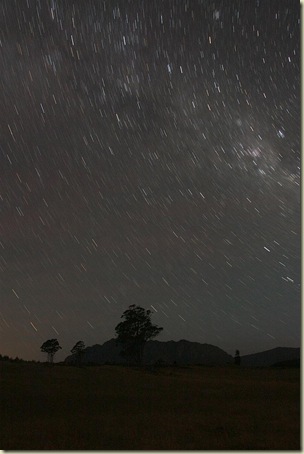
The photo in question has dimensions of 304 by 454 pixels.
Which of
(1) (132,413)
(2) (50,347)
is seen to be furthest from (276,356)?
(1) (132,413)

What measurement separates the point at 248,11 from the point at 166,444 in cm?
606

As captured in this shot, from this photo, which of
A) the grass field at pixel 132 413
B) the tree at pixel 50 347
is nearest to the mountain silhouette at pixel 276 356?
the tree at pixel 50 347

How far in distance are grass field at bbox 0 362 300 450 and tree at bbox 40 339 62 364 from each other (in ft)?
41.6

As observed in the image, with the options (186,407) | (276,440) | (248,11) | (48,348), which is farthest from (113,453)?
(48,348)

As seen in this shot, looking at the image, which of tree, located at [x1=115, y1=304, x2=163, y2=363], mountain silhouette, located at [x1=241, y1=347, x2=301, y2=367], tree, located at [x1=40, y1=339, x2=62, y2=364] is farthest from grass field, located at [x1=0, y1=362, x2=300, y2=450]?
mountain silhouette, located at [x1=241, y1=347, x2=301, y2=367]

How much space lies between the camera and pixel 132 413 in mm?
8227

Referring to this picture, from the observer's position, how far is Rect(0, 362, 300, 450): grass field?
6.18 m

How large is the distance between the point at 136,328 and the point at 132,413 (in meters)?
22.7

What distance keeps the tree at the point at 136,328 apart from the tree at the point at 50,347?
3.26 metres

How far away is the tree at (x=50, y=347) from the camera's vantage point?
26069mm

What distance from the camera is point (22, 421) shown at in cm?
721

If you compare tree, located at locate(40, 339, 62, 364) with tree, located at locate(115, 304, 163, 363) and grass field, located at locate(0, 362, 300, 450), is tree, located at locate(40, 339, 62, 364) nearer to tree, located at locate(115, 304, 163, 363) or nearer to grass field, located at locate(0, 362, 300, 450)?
tree, located at locate(115, 304, 163, 363)

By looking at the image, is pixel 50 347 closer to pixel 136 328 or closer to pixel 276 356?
pixel 136 328

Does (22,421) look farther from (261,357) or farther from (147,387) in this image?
(261,357)
